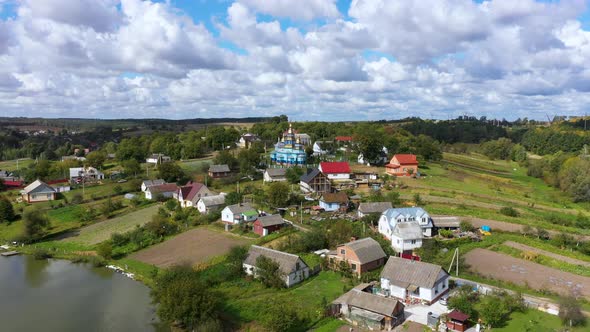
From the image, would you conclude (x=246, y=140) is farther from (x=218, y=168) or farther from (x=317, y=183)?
(x=317, y=183)

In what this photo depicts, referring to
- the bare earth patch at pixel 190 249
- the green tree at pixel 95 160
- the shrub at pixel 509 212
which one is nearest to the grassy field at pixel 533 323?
the bare earth patch at pixel 190 249

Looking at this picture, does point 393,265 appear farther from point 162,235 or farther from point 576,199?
point 576,199

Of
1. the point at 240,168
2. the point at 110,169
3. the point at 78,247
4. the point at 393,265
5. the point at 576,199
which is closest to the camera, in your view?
the point at 393,265

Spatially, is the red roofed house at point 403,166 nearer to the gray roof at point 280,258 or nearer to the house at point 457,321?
the gray roof at point 280,258

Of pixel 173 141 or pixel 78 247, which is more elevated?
pixel 173 141

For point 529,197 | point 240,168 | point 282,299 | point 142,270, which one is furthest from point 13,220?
point 529,197

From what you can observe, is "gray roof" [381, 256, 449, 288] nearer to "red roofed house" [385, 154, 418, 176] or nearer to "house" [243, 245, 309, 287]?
"house" [243, 245, 309, 287]

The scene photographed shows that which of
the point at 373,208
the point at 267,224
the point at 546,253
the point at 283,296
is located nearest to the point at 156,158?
the point at 267,224
